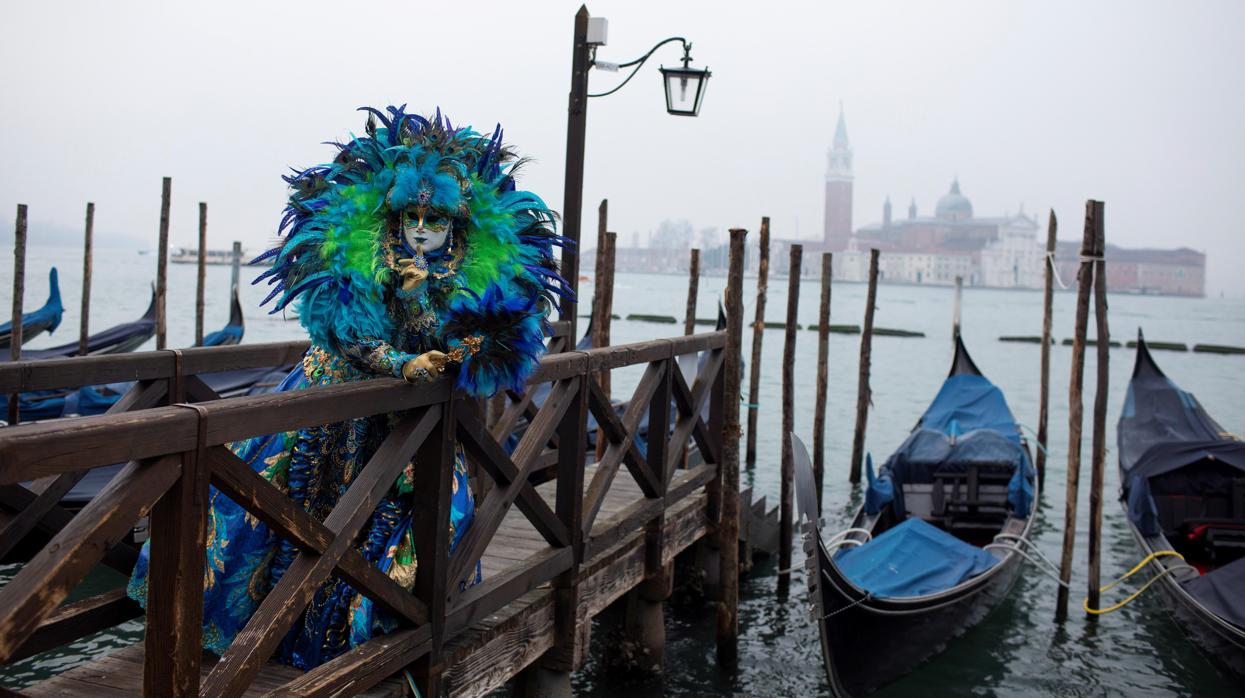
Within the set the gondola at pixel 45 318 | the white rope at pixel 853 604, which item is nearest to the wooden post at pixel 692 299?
the white rope at pixel 853 604

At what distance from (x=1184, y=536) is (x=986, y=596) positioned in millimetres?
1705

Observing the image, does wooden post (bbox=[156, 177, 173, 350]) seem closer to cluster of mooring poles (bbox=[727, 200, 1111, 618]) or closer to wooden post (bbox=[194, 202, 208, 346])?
wooden post (bbox=[194, 202, 208, 346])

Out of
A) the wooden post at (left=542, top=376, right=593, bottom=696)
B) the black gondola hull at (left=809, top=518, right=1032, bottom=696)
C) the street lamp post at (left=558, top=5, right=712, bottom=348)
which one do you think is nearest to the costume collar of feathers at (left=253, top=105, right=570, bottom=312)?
the wooden post at (left=542, top=376, right=593, bottom=696)

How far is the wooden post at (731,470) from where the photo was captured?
17.3 ft

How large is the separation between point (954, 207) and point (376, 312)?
14368cm

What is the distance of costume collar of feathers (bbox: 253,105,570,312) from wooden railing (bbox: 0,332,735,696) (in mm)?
322

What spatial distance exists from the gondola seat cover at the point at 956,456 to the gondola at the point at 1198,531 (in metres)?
0.75

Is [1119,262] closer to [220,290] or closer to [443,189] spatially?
[220,290]

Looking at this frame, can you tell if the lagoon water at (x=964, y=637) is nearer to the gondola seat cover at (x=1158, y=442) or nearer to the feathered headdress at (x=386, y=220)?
the gondola seat cover at (x=1158, y=442)

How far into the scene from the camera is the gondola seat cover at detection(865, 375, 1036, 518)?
7.09m

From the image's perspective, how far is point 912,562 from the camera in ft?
19.0

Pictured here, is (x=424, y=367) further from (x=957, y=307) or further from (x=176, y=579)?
(x=957, y=307)

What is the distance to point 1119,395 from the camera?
2203cm

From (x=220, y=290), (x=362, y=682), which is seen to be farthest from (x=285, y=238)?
(x=220, y=290)
